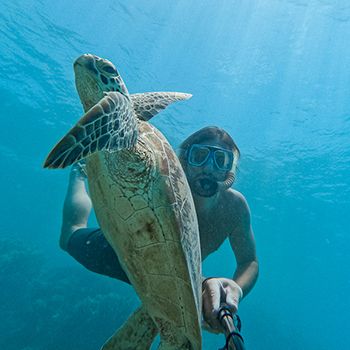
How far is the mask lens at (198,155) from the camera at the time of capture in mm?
3723

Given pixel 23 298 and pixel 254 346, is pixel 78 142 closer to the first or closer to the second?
pixel 23 298

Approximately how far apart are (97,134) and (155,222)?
2.62 feet

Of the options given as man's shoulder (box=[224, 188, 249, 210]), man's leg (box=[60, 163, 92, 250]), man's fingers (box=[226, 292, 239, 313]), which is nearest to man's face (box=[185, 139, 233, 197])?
man's shoulder (box=[224, 188, 249, 210])

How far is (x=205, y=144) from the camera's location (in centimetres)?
383

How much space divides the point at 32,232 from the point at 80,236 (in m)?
53.8

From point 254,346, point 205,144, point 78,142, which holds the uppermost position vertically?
point 205,144

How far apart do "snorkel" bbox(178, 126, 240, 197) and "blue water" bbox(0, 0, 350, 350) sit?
9.50m

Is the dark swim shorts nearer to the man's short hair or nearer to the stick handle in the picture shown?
the man's short hair

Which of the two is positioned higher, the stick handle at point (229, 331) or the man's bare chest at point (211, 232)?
the man's bare chest at point (211, 232)

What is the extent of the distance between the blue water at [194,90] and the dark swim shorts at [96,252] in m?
8.56

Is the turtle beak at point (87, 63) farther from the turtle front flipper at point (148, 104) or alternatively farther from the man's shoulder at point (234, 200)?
the man's shoulder at point (234, 200)

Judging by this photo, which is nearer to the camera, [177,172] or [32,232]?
[177,172]

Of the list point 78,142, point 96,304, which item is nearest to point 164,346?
point 78,142

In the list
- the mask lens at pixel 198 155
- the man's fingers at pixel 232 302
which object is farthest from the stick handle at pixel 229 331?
the mask lens at pixel 198 155
